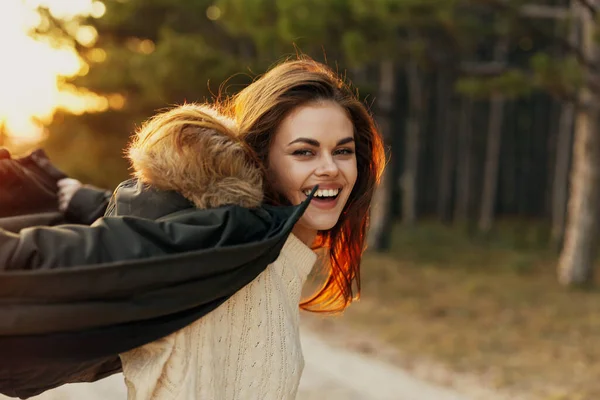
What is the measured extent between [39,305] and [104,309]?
10 centimetres

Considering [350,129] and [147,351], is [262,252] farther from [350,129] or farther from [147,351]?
[350,129]

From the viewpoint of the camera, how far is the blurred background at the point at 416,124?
21.2 feet

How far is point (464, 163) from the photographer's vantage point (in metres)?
18.5

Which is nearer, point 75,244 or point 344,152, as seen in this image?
point 75,244

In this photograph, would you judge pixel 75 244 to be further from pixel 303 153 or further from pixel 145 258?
pixel 303 153

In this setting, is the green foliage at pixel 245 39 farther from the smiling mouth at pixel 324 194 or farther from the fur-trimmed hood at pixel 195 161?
the fur-trimmed hood at pixel 195 161

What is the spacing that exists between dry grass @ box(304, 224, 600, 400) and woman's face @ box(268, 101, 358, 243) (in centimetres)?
396

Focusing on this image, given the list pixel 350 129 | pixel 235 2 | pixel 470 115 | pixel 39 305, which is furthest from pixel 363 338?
pixel 470 115

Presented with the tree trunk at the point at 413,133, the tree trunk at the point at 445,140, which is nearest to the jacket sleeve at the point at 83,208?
the tree trunk at the point at 413,133

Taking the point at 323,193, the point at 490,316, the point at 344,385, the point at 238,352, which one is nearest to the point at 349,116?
the point at 323,193

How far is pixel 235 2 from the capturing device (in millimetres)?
7398

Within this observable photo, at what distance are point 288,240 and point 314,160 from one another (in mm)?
175

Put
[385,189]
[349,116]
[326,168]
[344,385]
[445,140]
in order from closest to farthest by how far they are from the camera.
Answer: [326,168], [349,116], [344,385], [385,189], [445,140]

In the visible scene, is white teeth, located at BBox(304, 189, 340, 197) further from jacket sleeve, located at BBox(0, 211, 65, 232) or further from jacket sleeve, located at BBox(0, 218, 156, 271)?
jacket sleeve, located at BBox(0, 211, 65, 232)
